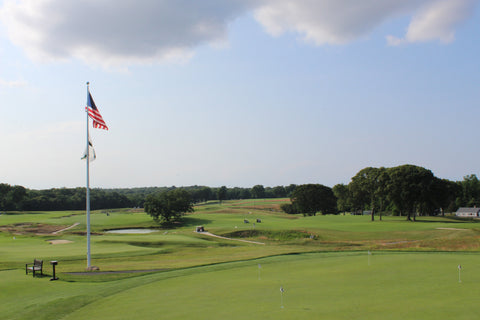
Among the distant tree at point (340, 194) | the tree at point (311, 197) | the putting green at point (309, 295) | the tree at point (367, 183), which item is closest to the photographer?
the putting green at point (309, 295)

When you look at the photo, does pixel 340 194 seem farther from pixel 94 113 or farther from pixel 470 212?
pixel 94 113

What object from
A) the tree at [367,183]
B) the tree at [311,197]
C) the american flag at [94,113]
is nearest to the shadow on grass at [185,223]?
the tree at [367,183]

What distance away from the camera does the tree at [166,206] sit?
276 feet

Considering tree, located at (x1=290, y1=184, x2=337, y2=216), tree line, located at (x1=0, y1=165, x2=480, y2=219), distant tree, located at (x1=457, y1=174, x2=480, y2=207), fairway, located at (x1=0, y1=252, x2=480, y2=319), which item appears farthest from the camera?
distant tree, located at (x1=457, y1=174, x2=480, y2=207)

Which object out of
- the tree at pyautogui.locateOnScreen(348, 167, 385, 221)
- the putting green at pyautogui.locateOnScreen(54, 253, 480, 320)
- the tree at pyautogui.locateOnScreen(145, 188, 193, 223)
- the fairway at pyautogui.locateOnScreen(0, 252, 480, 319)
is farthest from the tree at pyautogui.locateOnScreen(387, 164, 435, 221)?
the fairway at pyautogui.locateOnScreen(0, 252, 480, 319)

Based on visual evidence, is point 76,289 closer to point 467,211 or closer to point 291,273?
point 291,273

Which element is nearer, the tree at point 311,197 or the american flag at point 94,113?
the american flag at point 94,113

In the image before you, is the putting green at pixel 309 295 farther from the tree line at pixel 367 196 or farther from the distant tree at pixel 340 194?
the distant tree at pixel 340 194

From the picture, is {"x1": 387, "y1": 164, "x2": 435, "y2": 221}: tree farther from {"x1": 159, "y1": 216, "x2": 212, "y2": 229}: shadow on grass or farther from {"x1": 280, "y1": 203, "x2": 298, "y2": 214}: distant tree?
{"x1": 280, "y1": 203, "x2": 298, "y2": 214}: distant tree

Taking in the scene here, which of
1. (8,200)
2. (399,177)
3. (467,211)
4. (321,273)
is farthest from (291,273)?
(8,200)

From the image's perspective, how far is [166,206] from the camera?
278 ft

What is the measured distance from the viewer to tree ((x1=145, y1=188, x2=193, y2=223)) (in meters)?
84.2

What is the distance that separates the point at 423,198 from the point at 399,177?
687 centimetres

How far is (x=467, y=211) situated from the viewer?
130 m
